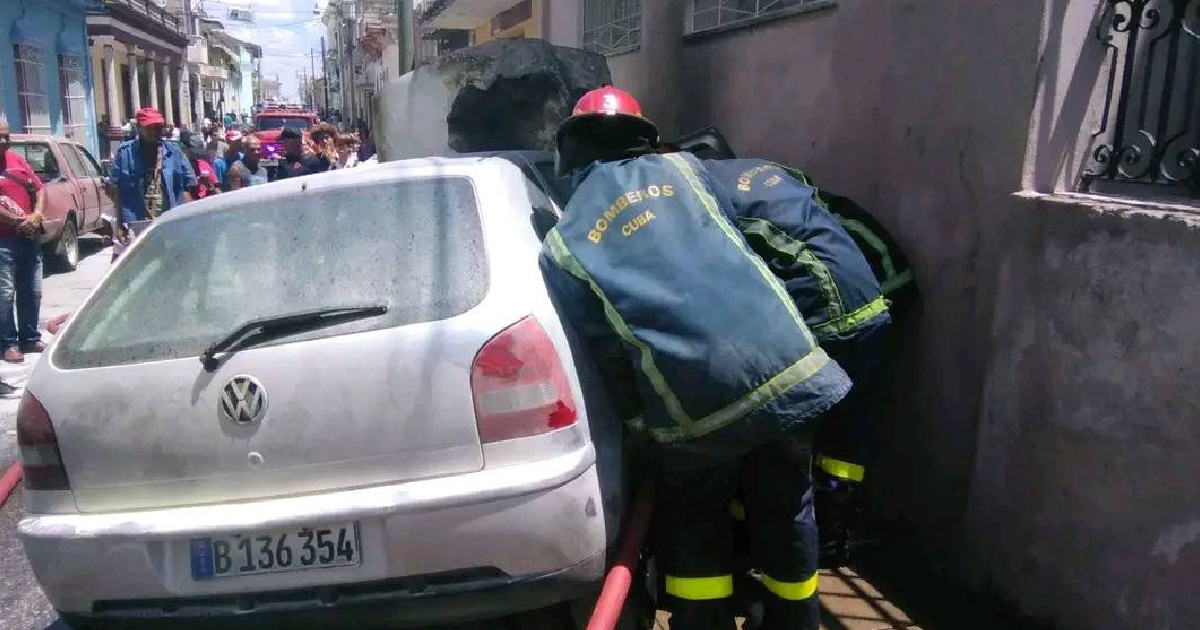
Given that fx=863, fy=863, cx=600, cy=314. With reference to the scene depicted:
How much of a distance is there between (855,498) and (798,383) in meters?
1.63

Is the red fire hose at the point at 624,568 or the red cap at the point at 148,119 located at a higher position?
the red cap at the point at 148,119

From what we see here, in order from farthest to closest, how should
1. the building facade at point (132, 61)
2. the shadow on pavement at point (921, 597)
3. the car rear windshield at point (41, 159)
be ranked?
the building facade at point (132, 61) → the car rear windshield at point (41, 159) → the shadow on pavement at point (921, 597)

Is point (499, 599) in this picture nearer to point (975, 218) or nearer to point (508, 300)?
point (508, 300)

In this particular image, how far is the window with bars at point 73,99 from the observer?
61.3 ft

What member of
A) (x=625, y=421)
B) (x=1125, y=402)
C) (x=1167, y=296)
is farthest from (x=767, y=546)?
(x=1167, y=296)

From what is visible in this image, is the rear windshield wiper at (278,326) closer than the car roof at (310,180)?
Yes

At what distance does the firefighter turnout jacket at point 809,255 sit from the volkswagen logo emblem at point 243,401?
147 centimetres

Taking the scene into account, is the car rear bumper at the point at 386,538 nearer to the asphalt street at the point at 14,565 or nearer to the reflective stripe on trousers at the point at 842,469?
the reflective stripe on trousers at the point at 842,469

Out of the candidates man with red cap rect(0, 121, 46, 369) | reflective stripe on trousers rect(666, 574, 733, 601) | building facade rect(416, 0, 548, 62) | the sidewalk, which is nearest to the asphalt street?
the sidewalk

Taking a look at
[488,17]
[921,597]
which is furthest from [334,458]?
[488,17]

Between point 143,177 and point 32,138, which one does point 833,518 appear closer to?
point 143,177

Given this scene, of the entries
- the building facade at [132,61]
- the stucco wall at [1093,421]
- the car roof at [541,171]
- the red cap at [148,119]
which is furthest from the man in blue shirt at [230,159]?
the building facade at [132,61]

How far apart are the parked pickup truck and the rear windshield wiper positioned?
8.61 meters

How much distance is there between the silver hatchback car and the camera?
2.17 meters
